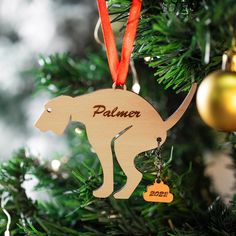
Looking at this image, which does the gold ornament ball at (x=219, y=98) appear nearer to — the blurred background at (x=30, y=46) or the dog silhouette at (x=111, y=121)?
the dog silhouette at (x=111, y=121)

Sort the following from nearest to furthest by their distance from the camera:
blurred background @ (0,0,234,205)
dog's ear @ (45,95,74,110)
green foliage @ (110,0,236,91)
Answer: green foliage @ (110,0,236,91), dog's ear @ (45,95,74,110), blurred background @ (0,0,234,205)

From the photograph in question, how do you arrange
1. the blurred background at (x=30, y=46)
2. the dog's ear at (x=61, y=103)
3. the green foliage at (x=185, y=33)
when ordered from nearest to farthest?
1. the green foliage at (x=185, y=33)
2. the dog's ear at (x=61, y=103)
3. the blurred background at (x=30, y=46)

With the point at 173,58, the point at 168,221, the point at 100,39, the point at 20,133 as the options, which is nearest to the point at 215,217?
the point at 168,221

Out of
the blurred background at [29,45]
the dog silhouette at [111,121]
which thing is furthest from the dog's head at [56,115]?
the blurred background at [29,45]

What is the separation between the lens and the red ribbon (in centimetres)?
53

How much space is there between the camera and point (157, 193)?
57cm

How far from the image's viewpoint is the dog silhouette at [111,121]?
0.54 m

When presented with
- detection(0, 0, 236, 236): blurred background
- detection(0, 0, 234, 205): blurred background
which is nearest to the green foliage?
detection(0, 0, 236, 236): blurred background

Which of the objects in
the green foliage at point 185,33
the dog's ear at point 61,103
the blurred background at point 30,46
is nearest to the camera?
the green foliage at point 185,33

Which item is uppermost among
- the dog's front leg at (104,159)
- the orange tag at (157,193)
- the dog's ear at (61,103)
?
the dog's ear at (61,103)

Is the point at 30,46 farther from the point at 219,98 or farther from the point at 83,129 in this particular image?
the point at 219,98

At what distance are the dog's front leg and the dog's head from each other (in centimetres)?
4

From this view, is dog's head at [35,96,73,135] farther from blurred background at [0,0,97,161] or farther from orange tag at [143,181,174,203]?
blurred background at [0,0,97,161]

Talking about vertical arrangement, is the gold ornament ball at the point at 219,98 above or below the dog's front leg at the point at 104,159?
above
